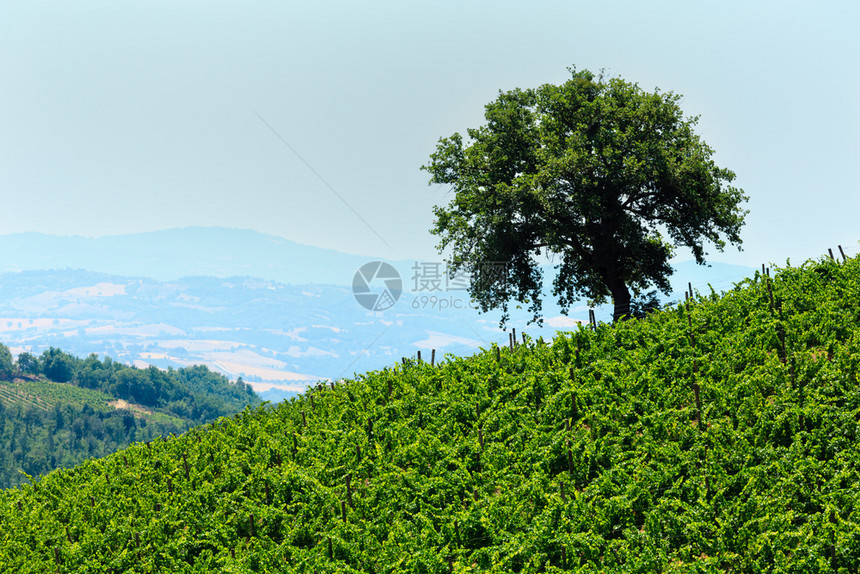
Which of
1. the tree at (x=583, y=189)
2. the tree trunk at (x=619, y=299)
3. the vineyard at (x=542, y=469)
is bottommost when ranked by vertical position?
the vineyard at (x=542, y=469)

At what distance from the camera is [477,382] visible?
15.8 m

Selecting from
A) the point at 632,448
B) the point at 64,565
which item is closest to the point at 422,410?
the point at 632,448

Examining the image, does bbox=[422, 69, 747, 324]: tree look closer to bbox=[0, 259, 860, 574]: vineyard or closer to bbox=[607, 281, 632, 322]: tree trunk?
bbox=[607, 281, 632, 322]: tree trunk

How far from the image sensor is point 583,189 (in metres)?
26.5

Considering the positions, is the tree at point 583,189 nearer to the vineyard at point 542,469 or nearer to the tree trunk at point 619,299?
the tree trunk at point 619,299

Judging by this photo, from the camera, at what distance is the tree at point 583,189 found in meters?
26.5

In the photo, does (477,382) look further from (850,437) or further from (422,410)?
(850,437)

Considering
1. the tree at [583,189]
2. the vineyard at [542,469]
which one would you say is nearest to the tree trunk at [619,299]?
the tree at [583,189]

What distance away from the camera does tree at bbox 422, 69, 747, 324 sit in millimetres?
26516

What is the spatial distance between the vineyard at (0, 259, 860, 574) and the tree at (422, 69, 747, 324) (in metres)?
9.64

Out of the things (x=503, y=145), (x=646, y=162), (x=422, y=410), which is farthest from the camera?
(x=503, y=145)

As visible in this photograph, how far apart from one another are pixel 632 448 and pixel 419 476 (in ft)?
13.0

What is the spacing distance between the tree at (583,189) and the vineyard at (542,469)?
9642 millimetres

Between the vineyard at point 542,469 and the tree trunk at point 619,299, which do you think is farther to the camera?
the tree trunk at point 619,299
